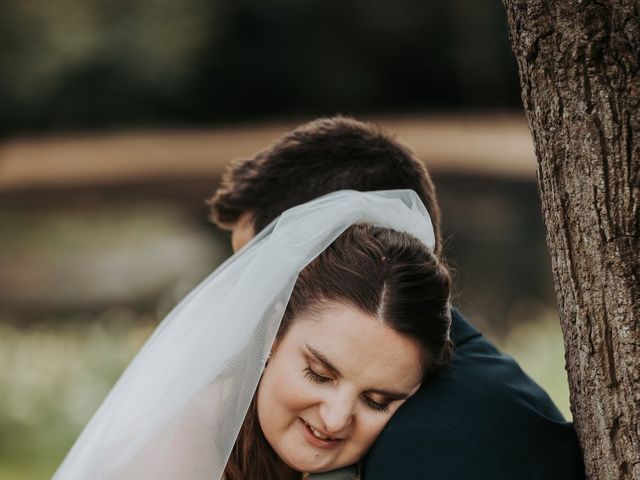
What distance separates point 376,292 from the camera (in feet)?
7.64

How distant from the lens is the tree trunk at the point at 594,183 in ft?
6.42

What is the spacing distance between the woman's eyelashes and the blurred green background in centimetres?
491

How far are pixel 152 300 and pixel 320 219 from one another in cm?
681

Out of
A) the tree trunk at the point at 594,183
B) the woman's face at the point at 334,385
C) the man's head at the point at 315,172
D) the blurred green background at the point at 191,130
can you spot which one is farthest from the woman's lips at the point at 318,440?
the blurred green background at the point at 191,130

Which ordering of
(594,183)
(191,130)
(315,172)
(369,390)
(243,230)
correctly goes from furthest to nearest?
(191,130) < (243,230) < (315,172) < (369,390) < (594,183)

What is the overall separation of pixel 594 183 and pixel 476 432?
2.02 feet

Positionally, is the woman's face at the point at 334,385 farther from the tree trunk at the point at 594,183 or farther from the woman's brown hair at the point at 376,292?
the tree trunk at the point at 594,183

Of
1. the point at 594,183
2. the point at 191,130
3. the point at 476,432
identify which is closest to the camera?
the point at 594,183

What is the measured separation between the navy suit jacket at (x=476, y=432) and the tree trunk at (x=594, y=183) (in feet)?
0.49

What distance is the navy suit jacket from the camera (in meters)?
2.11

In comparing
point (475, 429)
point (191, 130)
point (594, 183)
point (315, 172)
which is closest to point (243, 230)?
point (315, 172)

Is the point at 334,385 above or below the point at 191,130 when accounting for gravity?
above

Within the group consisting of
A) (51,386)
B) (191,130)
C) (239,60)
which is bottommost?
(51,386)

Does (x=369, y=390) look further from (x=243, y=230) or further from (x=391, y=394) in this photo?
(x=243, y=230)
